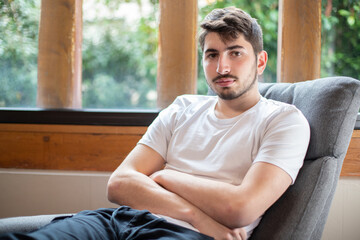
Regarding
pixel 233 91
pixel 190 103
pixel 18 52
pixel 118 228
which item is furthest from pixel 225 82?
pixel 18 52

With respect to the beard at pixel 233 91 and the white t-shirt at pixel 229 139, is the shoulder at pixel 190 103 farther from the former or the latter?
the beard at pixel 233 91

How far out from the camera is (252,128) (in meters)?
1.49

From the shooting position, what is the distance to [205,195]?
134cm

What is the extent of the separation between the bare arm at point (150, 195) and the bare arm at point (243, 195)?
0.12 ft

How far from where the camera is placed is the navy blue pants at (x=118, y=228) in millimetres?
1244

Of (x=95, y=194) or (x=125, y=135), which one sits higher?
(x=125, y=135)

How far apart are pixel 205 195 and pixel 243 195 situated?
15 cm

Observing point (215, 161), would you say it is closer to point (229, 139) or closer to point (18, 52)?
point (229, 139)

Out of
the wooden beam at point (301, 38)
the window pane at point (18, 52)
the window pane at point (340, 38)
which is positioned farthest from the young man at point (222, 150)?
the window pane at point (18, 52)

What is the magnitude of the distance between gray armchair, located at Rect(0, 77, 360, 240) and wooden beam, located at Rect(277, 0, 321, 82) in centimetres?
63

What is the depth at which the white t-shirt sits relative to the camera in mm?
1354

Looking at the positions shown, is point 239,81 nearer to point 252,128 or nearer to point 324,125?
point 252,128

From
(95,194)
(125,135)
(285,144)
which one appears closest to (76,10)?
(125,135)

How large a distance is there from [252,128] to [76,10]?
1508mm
